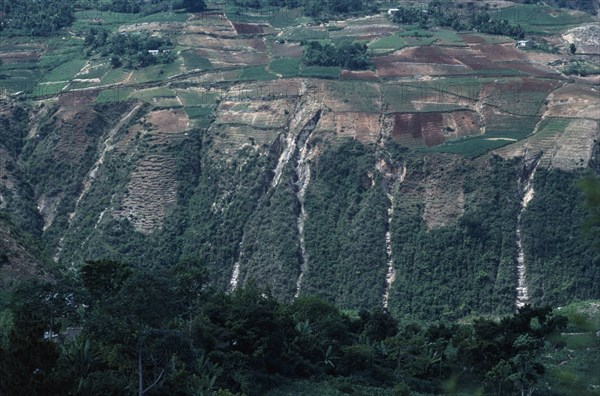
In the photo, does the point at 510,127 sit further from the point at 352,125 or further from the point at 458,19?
the point at 458,19

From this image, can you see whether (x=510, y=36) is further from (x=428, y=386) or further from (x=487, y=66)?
(x=428, y=386)

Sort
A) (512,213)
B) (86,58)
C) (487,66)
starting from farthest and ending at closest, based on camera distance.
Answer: (86,58) → (487,66) → (512,213)

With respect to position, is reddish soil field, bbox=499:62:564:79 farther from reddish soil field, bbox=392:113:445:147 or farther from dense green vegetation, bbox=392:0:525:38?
reddish soil field, bbox=392:113:445:147

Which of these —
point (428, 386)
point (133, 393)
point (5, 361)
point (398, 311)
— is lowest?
point (398, 311)

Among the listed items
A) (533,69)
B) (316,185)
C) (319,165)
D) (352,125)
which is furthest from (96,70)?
(533,69)

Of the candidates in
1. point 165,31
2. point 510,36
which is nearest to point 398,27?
point 510,36

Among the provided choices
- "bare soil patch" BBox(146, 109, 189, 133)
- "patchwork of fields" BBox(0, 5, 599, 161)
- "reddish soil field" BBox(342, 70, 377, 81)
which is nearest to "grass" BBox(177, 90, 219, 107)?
"patchwork of fields" BBox(0, 5, 599, 161)

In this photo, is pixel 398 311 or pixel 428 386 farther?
pixel 398 311
